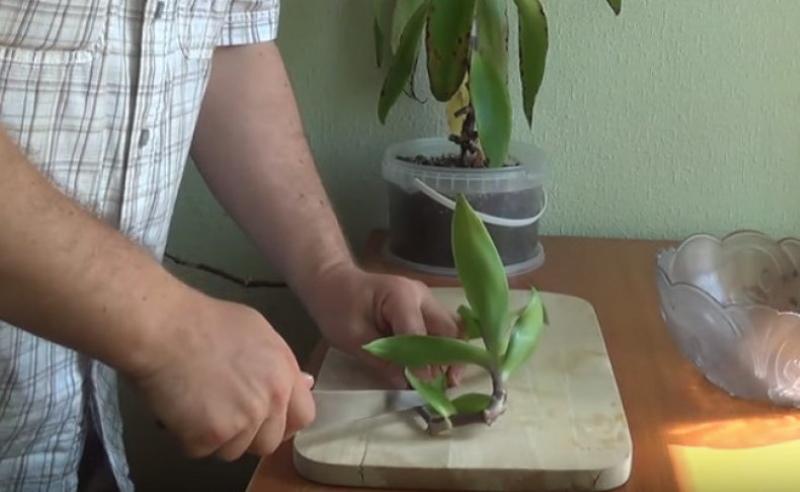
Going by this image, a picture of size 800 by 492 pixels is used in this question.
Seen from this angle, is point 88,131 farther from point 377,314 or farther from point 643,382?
point 643,382

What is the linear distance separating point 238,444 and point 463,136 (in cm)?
47

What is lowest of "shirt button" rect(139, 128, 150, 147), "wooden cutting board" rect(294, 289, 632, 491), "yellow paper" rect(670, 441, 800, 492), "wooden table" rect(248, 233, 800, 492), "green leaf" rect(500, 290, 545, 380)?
"wooden table" rect(248, 233, 800, 492)

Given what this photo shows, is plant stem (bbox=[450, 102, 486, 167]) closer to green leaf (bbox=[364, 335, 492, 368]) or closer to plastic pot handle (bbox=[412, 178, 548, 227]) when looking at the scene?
plastic pot handle (bbox=[412, 178, 548, 227])

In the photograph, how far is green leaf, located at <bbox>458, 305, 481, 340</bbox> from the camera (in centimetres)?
84

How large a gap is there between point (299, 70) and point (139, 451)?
0.45 metres

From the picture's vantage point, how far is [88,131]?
83 cm

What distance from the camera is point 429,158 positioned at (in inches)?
45.1

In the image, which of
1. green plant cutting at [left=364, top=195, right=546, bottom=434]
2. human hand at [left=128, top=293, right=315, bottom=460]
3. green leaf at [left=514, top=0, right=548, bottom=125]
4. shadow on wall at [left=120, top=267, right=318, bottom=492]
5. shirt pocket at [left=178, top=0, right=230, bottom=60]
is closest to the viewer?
human hand at [left=128, top=293, right=315, bottom=460]

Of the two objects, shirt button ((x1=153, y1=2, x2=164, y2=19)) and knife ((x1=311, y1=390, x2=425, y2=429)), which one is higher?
shirt button ((x1=153, y1=2, x2=164, y2=19))

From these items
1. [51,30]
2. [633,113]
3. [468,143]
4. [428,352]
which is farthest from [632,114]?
[51,30]

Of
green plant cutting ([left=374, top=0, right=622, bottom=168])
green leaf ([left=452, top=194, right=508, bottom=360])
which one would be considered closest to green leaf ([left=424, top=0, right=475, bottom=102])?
green plant cutting ([left=374, top=0, right=622, bottom=168])

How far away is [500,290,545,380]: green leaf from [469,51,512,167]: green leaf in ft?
0.61

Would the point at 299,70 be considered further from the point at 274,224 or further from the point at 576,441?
the point at 576,441

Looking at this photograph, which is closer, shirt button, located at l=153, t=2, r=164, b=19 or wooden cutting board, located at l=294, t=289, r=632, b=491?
wooden cutting board, located at l=294, t=289, r=632, b=491
